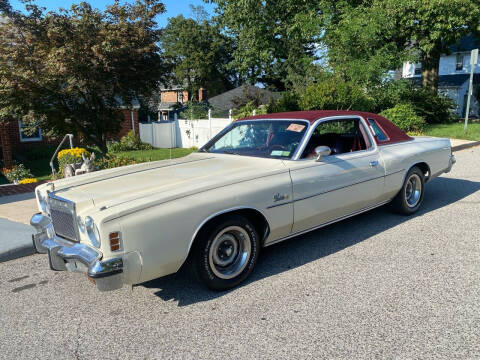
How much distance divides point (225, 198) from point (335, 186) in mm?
1478

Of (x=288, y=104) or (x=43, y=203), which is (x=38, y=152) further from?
(x=43, y=203)

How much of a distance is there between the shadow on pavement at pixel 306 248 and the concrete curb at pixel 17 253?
1963 millimetres

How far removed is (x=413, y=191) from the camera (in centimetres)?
573

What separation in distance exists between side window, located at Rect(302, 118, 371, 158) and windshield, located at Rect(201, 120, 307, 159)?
55 centimetres

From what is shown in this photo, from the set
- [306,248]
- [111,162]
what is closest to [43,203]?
[306,248]

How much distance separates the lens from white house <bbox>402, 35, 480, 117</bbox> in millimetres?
32469

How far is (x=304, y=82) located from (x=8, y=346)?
63.7 feet

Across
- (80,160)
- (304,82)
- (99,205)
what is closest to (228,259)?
(99,205)

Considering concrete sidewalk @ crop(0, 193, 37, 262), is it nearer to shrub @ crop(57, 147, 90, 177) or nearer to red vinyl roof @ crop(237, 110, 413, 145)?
shrub @ crop(57, 147, 90, 177)

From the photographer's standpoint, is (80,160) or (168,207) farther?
(80,160)

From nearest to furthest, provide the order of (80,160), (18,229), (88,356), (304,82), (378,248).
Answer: (88,356) < (378,248) < (18,229) < (80,160) < (304,82)

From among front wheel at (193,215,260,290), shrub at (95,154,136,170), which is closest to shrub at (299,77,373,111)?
shrub at (95,154,136,170)

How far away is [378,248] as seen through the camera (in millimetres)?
4457

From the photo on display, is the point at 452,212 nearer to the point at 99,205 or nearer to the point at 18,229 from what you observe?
the point at 99,205
